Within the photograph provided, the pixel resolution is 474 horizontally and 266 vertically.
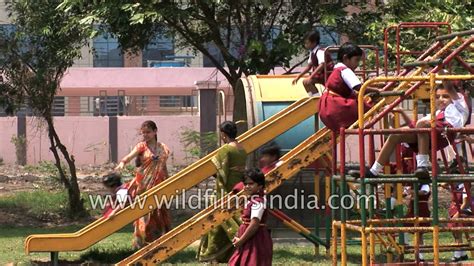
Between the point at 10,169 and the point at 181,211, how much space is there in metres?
11.1

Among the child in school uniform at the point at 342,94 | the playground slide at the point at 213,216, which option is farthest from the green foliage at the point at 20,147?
the child in school uniform at the point at 342,94

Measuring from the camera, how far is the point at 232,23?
18.6 m

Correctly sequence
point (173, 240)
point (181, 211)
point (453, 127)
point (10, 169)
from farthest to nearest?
point (10, 169) → point (181, 211) → point (173, 240) → point (453, 127)

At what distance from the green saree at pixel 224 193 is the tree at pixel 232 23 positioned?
3687mm

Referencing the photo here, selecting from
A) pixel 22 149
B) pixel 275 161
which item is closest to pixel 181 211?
pixel 275 161

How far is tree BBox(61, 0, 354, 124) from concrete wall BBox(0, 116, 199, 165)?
1101 centimetres

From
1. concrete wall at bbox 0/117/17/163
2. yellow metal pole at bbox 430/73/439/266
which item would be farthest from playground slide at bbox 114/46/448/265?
concrete wall at bbox 0/117/17/163

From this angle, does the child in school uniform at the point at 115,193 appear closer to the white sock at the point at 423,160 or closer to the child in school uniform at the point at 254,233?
the child in school uniform at the point at 254,233

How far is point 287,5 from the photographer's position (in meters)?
18.3

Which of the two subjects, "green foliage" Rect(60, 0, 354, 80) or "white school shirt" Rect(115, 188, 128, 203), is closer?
"white school shirt" Rect(115, 188, 128, 203)

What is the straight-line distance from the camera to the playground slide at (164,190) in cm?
1117

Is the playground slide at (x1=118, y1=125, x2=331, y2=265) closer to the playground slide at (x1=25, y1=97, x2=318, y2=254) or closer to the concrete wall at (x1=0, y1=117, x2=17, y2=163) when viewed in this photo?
the playground slide at (x1=25, y1=97, x2=318, y2=254)

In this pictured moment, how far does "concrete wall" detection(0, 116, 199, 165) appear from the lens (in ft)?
99.7

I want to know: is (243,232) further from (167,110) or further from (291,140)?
(167,110)
